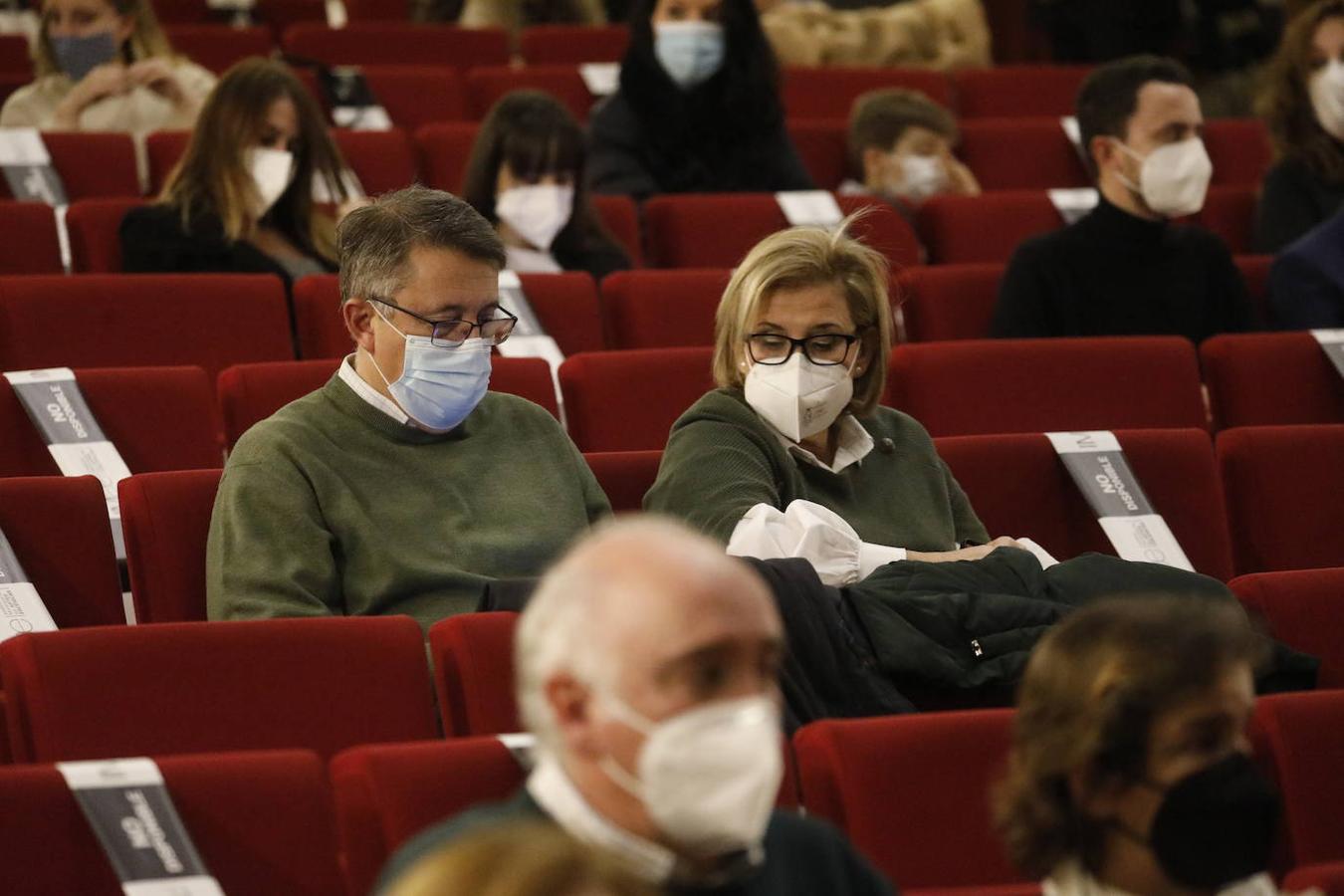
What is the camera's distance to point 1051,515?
3096 millimetres

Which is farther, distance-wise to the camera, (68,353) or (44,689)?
(68,353)

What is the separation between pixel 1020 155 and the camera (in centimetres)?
520

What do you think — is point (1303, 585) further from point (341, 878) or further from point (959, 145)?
point (959, 145)

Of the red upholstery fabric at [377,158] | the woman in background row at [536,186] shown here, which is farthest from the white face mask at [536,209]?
the red upholstery fabric at [377,158]

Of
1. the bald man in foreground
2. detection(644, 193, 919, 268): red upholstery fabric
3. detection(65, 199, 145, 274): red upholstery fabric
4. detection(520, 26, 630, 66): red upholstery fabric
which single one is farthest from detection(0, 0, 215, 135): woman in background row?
the bald man in foreground

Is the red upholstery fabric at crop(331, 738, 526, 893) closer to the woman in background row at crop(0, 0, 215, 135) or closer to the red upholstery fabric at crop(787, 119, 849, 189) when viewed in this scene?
the woman in background row at crop(0, 0, 215, 135)

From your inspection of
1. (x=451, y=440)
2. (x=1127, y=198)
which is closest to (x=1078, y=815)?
(x=451, y=440)

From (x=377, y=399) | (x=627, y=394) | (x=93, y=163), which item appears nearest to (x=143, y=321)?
(x=627, y=394)

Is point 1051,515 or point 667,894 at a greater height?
point 667,894

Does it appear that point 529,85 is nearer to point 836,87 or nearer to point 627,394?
point 836,87

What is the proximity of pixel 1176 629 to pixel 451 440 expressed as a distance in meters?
1.30

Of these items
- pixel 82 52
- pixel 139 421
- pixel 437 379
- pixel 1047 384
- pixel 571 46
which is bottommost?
pixel 1047 384

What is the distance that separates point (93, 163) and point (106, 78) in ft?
1.18

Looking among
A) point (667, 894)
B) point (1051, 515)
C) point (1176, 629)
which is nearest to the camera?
point (667, 894)
